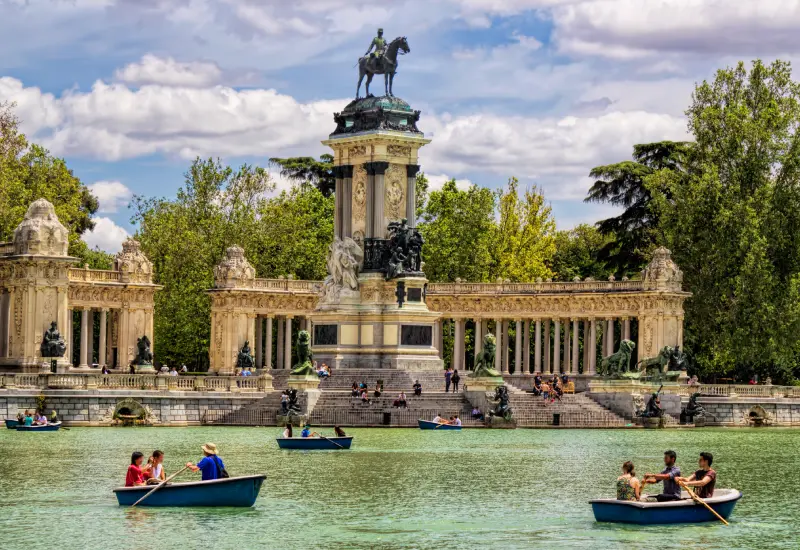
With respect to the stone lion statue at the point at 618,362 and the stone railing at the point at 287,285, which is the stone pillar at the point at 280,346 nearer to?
the stone railing at the point at 287,285

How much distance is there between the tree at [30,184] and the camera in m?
90.4

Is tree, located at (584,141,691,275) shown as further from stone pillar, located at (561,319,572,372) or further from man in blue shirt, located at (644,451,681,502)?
man in blue shirt, located at (644,451,681,502)

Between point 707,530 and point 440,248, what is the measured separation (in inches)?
2720

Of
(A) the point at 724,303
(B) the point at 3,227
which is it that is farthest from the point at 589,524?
(B) the point at 3,227

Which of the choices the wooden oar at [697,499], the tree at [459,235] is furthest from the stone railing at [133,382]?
the wooden oar at [697,499]

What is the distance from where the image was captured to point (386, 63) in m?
78.9

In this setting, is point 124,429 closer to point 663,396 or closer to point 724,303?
point 663,396

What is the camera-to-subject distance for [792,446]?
58625mm

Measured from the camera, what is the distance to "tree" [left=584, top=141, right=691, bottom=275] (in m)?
103

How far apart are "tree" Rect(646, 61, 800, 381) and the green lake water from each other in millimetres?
24302

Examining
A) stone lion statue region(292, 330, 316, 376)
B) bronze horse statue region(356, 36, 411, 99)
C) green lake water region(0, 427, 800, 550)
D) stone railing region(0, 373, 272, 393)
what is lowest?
green lake water region(0, 427, 800, 550)

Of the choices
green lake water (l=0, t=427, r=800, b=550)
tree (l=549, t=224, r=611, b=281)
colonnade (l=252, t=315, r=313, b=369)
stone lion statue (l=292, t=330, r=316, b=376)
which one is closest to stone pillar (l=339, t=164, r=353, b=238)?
stone lion statue (l=292, t=330, r=316, b=376)

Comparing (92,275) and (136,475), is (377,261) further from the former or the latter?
(136,475)

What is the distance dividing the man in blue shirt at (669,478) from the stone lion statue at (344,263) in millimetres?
44095
